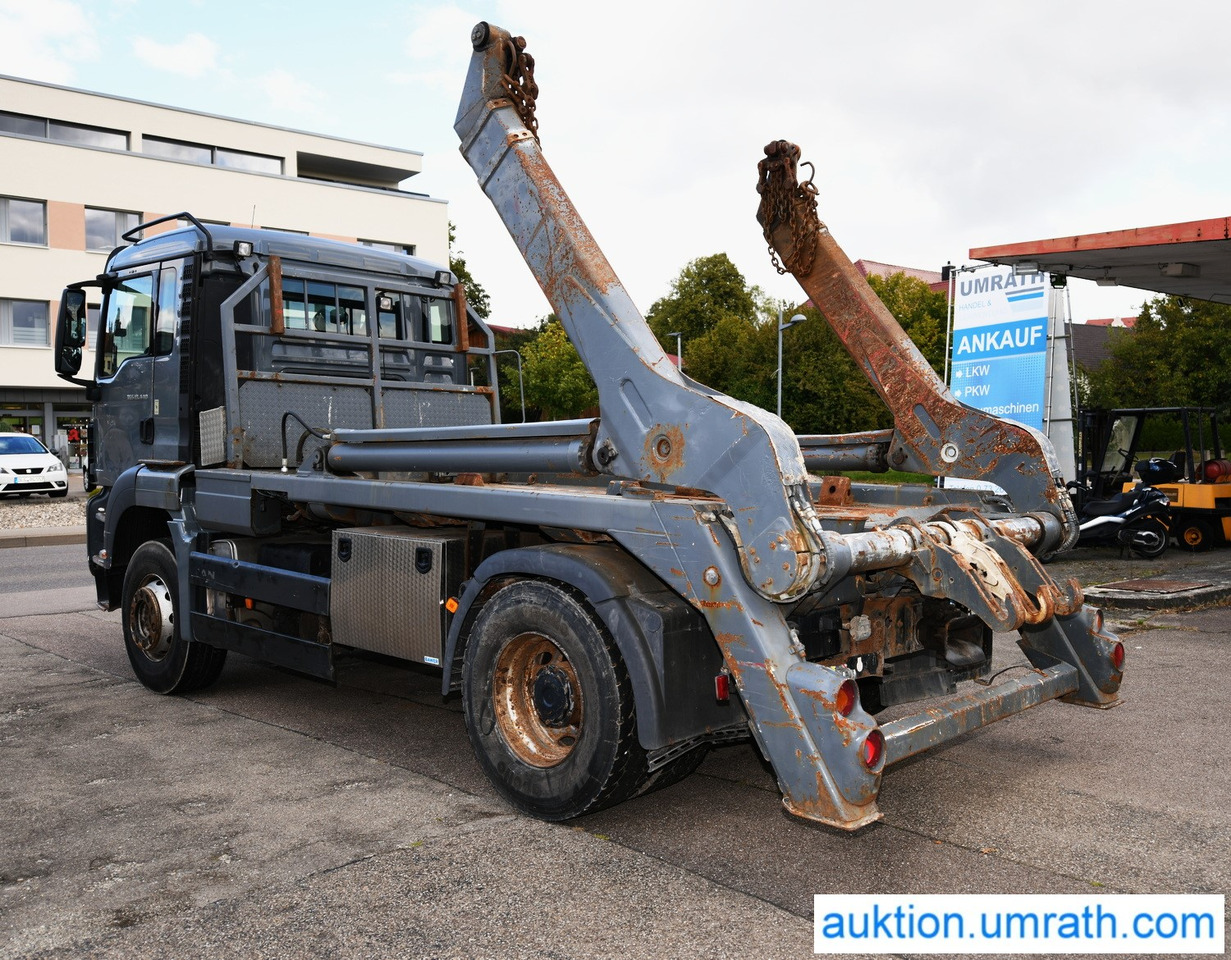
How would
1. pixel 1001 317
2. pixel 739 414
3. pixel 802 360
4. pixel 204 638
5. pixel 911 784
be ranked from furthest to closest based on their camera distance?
pixel 802 360, pixel 1001 317, pixel 204 638, pixel 911 784, pixel 739 414

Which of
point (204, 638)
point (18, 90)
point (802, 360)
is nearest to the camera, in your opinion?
point (204, 638)

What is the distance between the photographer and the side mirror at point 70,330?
7164 mm

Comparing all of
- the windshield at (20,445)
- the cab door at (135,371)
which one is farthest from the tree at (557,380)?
the cab door at (135,371)

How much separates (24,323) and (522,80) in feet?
125

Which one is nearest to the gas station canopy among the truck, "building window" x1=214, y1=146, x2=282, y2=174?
the truck

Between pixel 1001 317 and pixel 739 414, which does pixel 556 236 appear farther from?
pixel 1001 317

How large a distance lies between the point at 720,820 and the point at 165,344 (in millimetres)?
4588

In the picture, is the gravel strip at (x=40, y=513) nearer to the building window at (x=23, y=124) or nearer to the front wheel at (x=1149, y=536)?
the front wheel at (x=1149, y=536)

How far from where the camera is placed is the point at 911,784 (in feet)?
16.1

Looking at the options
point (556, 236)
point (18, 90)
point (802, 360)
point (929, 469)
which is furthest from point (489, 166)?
point (802, 360)

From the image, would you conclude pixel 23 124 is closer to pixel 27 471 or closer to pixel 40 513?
pixel 27 471

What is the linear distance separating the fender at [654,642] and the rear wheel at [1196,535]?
43.5 ft

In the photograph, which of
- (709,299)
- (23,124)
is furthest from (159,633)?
(709,299)

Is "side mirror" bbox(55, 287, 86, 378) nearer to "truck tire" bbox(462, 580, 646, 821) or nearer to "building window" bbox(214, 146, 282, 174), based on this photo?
"truck tire" bbox(462, 580, 646, 821)
